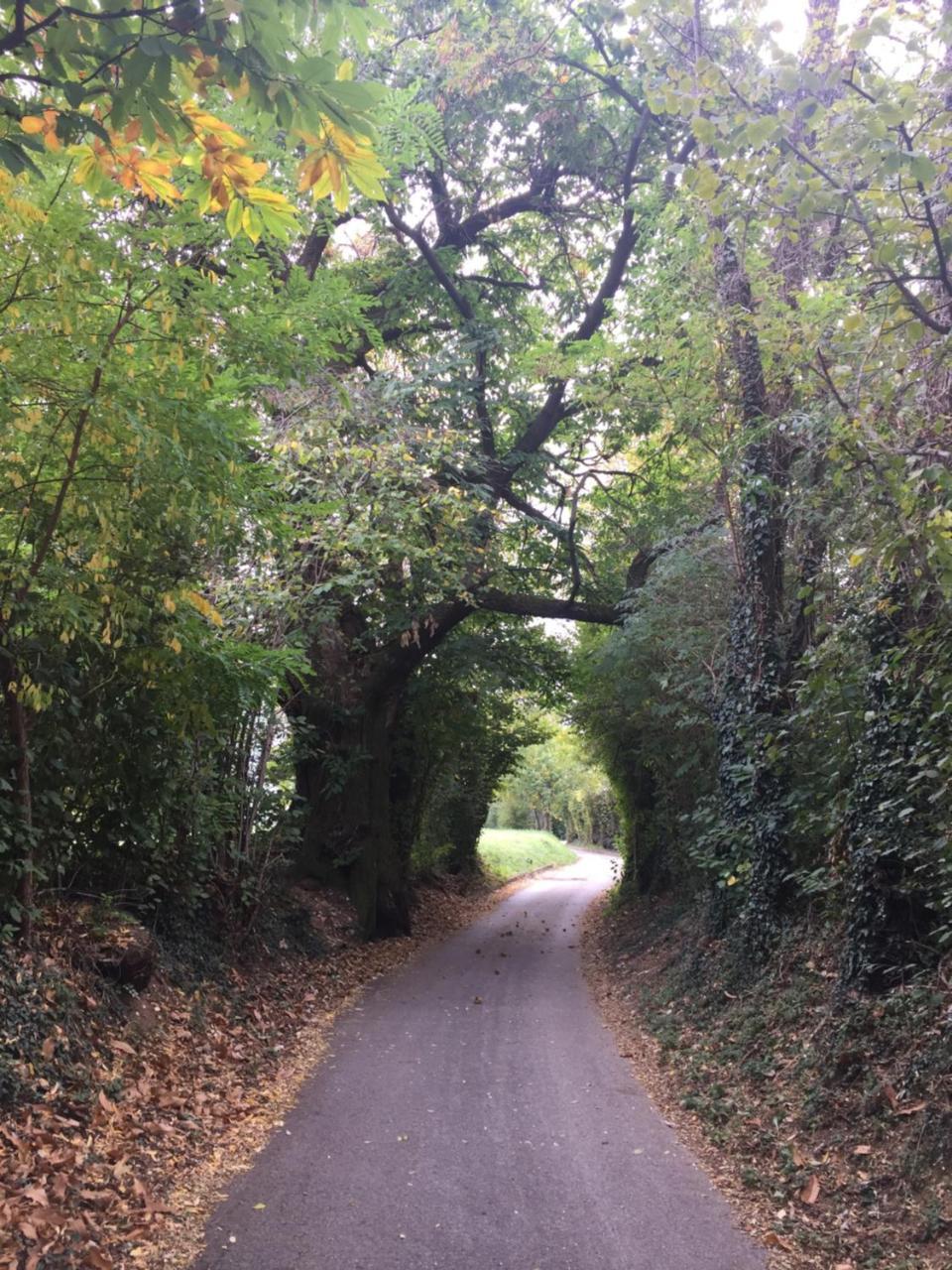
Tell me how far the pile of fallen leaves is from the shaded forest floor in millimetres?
3149

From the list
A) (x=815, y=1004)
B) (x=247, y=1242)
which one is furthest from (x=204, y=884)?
(x=815, y=1004)

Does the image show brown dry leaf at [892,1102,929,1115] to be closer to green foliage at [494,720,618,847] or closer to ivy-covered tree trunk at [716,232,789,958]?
ivy-covered tree trunk at [716,232,789,958]

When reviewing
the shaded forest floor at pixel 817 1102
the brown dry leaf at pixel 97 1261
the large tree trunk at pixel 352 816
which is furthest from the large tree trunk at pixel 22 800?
the large tree trunk at pixel 352 816

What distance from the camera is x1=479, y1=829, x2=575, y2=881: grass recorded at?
32188 millimetres

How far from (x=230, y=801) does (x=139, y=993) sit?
2409 millimetres

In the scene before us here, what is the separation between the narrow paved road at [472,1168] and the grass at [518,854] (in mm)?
20446

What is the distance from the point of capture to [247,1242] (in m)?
4.52

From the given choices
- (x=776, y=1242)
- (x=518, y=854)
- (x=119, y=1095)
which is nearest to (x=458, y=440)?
(x=119, y=1095)

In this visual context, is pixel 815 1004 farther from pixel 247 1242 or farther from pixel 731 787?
pixel 247 1242

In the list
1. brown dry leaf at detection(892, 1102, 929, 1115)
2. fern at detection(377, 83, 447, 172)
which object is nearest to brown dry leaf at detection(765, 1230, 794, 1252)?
brown dry leaf at detection(892, 1102, 929, 1115)

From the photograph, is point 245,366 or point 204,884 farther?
point 204,884

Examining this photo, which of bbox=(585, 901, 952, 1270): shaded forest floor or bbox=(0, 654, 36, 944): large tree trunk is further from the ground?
bbox=(0, 654, 36, 944): large tree trunk

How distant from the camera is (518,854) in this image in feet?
128

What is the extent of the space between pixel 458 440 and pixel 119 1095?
7.81 m
